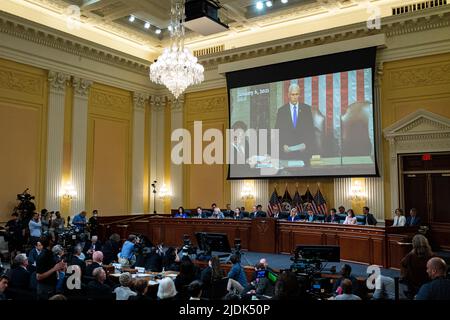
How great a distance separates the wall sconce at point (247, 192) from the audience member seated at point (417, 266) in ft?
31.3

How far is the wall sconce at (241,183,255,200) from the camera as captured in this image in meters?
14.5

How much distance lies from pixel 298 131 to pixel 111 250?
7529 mm

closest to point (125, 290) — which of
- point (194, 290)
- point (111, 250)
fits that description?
point (194, 290)

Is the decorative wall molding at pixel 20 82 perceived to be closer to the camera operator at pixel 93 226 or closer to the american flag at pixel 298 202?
the camera operator at pixel 93 226

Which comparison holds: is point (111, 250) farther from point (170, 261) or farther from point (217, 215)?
point (217, 215)

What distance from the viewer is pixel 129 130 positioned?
15984mm

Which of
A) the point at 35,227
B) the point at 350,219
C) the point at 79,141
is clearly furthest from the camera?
the point at 79,141

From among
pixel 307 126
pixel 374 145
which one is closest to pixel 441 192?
pixel 374 145

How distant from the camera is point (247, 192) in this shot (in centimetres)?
1459

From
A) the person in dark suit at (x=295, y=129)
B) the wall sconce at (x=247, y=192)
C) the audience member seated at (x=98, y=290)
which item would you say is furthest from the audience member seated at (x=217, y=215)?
the audience member seated at (x=98, y=290)

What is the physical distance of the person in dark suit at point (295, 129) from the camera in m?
13.3

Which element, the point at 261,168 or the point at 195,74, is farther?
the point at 261,168
